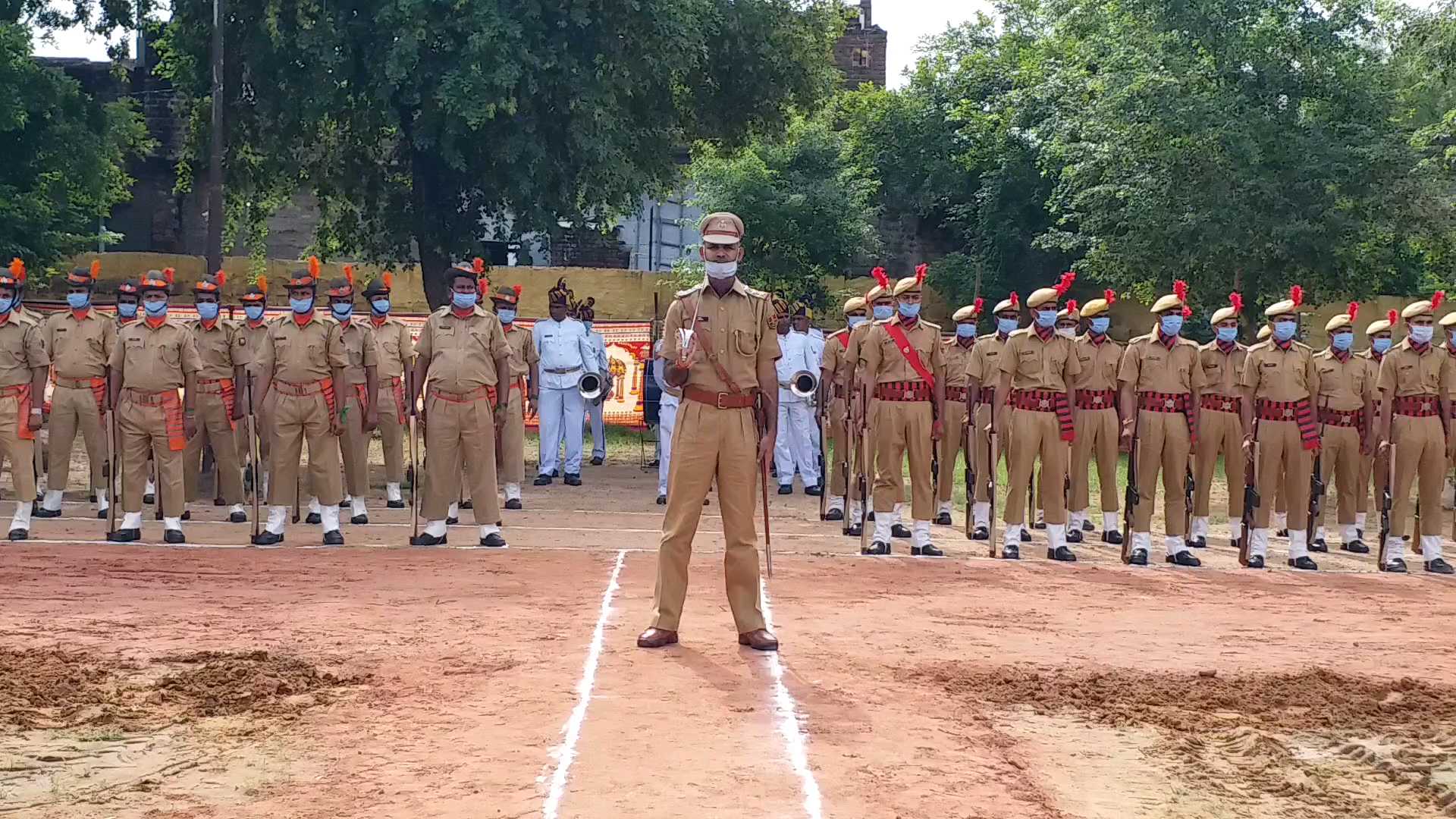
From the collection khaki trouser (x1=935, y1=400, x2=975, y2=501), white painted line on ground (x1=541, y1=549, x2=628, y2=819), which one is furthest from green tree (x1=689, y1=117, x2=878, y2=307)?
Result: white painted line on ground (x1=541, y1=549, x2=628, y2=819)

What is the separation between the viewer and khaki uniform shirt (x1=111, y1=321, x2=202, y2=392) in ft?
44.7

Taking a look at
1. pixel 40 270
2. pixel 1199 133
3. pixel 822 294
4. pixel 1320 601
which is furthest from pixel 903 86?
pixel 1320 601

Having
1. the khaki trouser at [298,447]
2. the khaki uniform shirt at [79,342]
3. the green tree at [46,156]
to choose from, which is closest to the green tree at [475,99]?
the green tree at [46,156]

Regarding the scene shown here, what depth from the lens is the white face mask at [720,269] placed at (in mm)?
8719

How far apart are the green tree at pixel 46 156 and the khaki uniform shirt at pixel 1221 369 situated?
15.0 meters

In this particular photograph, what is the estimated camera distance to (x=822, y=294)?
29641mm

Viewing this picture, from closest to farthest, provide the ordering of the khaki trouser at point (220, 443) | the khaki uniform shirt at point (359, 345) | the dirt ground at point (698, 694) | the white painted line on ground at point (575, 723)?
the white painted line on ground at point (575, 723)
the dirt ground at point (698, 694)
the khaki uniform shirt at point (359, 345)
the khaki trouser at point (220, 443)

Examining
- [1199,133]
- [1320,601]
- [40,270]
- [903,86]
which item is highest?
[903,86]

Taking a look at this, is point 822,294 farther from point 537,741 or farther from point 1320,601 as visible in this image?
point 537,741

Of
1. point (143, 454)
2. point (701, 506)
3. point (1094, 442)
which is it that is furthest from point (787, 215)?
point (701, 506)

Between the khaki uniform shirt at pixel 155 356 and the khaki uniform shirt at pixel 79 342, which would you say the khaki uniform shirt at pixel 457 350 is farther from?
the khaki uniform shirt at pixel 79 342

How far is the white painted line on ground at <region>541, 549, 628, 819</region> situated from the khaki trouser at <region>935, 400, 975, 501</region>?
23.1 feet

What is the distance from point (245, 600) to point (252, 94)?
13.5 meters

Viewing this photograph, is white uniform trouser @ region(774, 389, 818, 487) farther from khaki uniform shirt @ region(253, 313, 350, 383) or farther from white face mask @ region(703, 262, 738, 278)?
white face mask @ region(703, 262, 738, 278)
